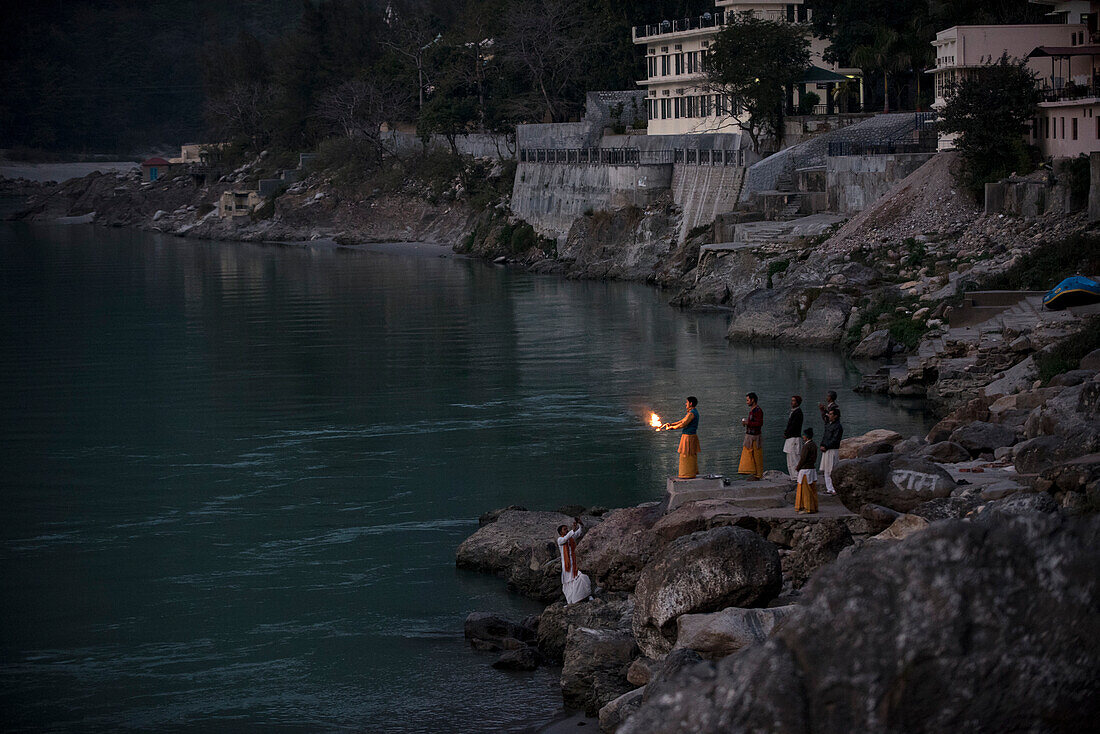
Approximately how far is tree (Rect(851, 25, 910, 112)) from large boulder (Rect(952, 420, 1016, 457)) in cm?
4287

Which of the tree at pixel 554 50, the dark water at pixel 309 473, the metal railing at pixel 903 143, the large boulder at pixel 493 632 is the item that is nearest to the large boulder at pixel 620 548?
the dark water at pixel 309 473

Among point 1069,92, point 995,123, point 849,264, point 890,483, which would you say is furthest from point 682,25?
point 890,483

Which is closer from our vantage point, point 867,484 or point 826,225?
point 867,484

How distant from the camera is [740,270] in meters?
53.9

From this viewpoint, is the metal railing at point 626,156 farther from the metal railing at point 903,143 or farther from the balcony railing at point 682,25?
the balcony railing at point 682,25

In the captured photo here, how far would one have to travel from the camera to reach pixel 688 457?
69.9 ft

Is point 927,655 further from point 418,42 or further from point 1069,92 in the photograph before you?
point 418,42

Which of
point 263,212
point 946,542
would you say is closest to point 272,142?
point 263,212

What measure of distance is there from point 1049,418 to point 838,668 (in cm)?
1518

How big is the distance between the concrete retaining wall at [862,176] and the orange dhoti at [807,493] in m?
35.9

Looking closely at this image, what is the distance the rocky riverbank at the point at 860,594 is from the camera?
29.0 ft

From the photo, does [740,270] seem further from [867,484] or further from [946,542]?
[946,542]

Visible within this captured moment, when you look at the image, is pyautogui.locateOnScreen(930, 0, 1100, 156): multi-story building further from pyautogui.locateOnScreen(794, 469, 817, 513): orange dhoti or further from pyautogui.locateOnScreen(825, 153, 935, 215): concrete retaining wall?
pyautogui.locateOnScreen(794, 469, 817, 513): orange dhoti

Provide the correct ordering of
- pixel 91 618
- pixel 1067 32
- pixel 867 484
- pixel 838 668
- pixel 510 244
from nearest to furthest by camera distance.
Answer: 1. pixel 838 668
2. pixel 867 484
3. pixel 91 618
4. pixel 1067 32
5. pixel 510 244
